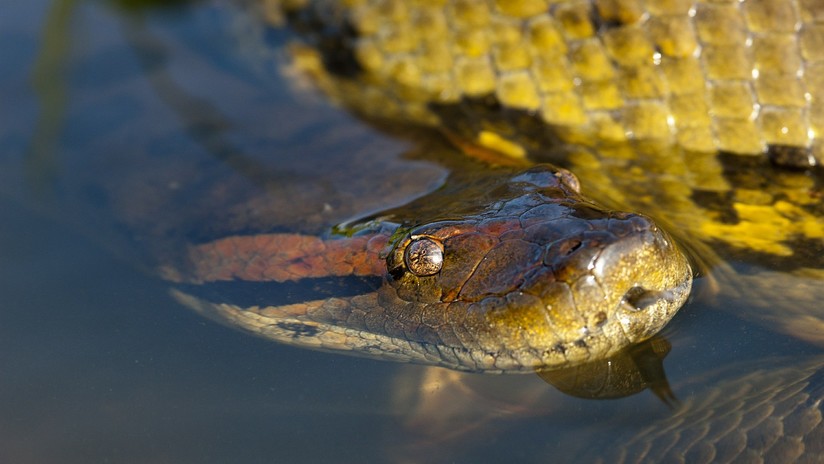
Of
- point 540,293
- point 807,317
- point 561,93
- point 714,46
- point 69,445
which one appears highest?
point 714,46

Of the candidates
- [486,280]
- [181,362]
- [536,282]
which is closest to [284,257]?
[181,362]

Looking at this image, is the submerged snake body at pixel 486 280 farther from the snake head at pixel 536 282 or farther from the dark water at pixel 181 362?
the dark water at pixel 181 362

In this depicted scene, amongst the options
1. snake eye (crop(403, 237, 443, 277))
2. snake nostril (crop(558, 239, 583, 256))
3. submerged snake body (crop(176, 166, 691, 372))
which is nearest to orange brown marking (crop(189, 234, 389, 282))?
submerged snake body (crop(176, 166, 691, 372))

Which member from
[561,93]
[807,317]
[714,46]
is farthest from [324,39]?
[807,317]

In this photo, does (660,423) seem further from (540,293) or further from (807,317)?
(807,317)

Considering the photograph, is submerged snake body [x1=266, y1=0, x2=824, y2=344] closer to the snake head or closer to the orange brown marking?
the snake head

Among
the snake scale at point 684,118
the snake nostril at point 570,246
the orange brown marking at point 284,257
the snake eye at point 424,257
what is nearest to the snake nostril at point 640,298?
the snake nostril at point 570,246
